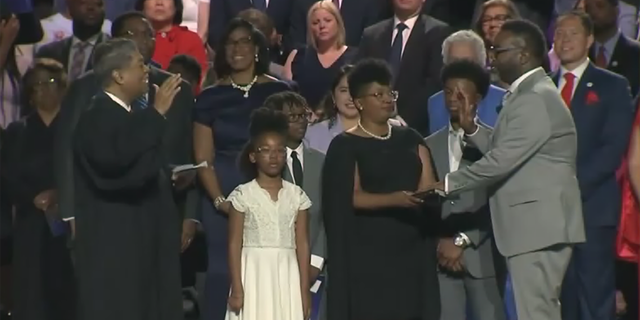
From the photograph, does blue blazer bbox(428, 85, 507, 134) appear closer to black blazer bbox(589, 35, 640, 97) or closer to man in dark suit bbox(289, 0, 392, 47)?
black blazer bbox(589, 35, 640, 97)

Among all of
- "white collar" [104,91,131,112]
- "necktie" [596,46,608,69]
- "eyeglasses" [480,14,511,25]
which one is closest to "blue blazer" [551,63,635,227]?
"eyeglasses" [480,14,511,25]

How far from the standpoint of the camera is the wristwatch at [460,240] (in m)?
7.39

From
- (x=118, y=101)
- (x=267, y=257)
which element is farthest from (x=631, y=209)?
(x=118, y=101)

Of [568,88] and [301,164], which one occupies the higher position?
[568,88]

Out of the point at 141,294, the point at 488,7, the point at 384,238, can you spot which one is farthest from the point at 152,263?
the point at 488,7

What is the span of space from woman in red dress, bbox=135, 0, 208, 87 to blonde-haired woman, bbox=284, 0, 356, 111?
0.77 metres

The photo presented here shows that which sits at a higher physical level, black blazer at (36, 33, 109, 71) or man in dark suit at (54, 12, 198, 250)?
black blazer at (36, 33, 109, 71)

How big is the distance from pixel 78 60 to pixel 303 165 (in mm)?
2244

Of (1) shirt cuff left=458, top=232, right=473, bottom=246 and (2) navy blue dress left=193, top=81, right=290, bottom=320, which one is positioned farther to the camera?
(2) navy blue dress left=193, top=81, right=290, bottom=320

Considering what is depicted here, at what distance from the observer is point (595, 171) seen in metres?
7.77

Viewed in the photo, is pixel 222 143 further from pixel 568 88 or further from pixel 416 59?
pixel 568 88

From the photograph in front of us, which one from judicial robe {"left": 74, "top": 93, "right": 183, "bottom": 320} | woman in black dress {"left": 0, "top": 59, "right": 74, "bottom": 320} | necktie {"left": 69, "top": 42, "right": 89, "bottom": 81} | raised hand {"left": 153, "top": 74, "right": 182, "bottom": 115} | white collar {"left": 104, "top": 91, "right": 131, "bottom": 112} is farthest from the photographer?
necktie {"left": 69, "top": 42, "right": 89, "bottom": 81}

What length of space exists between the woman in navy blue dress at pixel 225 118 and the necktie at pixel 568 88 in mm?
1575

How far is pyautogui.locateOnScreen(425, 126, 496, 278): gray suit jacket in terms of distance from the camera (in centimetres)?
741
